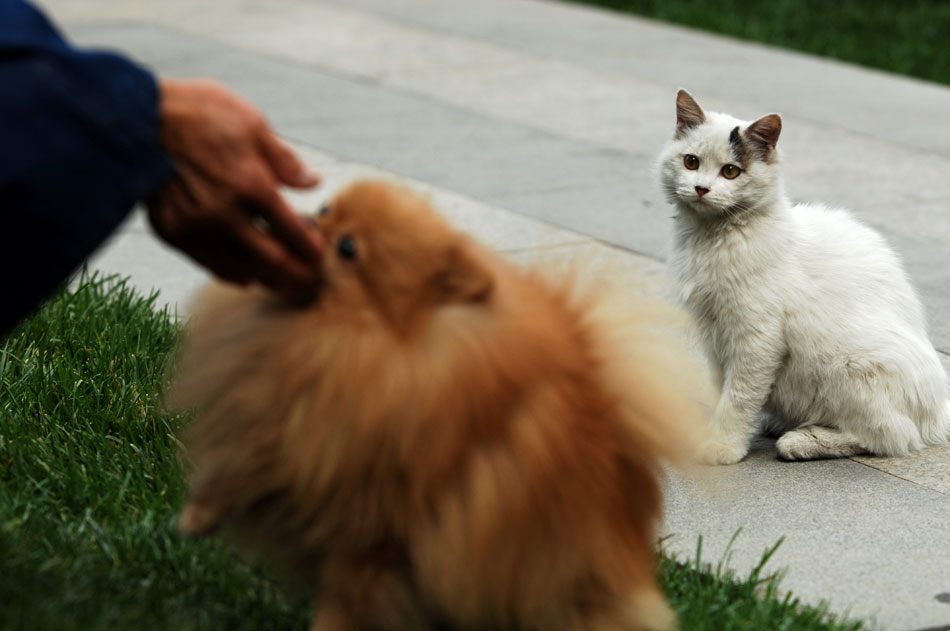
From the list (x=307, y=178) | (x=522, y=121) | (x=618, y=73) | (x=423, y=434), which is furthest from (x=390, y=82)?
(x=423, y=434)

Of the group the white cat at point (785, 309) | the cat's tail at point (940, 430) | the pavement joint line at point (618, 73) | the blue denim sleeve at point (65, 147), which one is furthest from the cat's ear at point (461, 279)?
the pavement joint line at point (618, 73)

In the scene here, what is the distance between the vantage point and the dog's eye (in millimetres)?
2455

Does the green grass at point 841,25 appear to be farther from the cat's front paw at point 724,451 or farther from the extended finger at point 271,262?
the extended finger at point 271,262

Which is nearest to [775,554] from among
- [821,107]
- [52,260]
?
[52,260]

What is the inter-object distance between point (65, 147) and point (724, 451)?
91.0 inches

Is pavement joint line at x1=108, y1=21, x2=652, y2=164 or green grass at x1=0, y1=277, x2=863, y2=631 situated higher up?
green grass at x1=0, y1=277, x2=863, y2=631

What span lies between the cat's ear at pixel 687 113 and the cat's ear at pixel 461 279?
5.69ft

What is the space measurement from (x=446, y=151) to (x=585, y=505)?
5272mm

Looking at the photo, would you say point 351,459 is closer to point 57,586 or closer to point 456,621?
point 456,621

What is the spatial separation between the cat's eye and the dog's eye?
1776 mm

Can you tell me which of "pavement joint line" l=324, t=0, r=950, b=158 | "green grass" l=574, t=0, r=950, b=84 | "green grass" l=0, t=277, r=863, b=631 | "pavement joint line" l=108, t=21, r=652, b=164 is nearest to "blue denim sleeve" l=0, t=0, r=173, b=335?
"green grass" l=0, t=277, r=863, b=631

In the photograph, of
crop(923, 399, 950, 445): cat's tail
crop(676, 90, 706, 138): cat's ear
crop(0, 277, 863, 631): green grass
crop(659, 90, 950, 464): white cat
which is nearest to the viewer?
crop(0, 277, 863, 631): green grass

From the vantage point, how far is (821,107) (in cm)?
875

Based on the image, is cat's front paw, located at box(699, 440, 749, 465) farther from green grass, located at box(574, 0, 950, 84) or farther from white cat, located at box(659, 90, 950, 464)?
green grass, located at box(574, 0, 950, 84)
